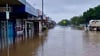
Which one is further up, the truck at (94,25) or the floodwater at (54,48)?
the truck at (94,25)

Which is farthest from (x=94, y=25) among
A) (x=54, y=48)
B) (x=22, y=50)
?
(x=22, y=50)

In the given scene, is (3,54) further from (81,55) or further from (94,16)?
(94,16)

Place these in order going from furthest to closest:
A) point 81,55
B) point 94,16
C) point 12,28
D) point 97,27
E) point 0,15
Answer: point 94,16 → point 97,27 → point 12,28 → point 0,15 → point 81,55

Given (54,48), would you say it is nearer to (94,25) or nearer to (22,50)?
(22,50)

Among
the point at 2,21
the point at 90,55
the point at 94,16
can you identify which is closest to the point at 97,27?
the point at 94,16

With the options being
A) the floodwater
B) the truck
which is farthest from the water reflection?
the truck

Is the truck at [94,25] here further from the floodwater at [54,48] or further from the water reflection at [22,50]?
the water reflection at [22,50]

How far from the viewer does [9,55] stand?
54.8ft

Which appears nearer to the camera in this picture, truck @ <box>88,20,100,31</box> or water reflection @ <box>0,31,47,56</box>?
water reflection @ <box>0,31,47,56</box>

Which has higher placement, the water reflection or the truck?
the truck

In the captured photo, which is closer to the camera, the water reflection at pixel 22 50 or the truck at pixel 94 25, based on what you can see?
the water reflection at pixel 22 50

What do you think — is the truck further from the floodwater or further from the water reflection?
the water reflection

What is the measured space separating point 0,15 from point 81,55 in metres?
12.7

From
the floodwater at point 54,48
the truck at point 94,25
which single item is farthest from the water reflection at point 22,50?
the truck at point 94,25
